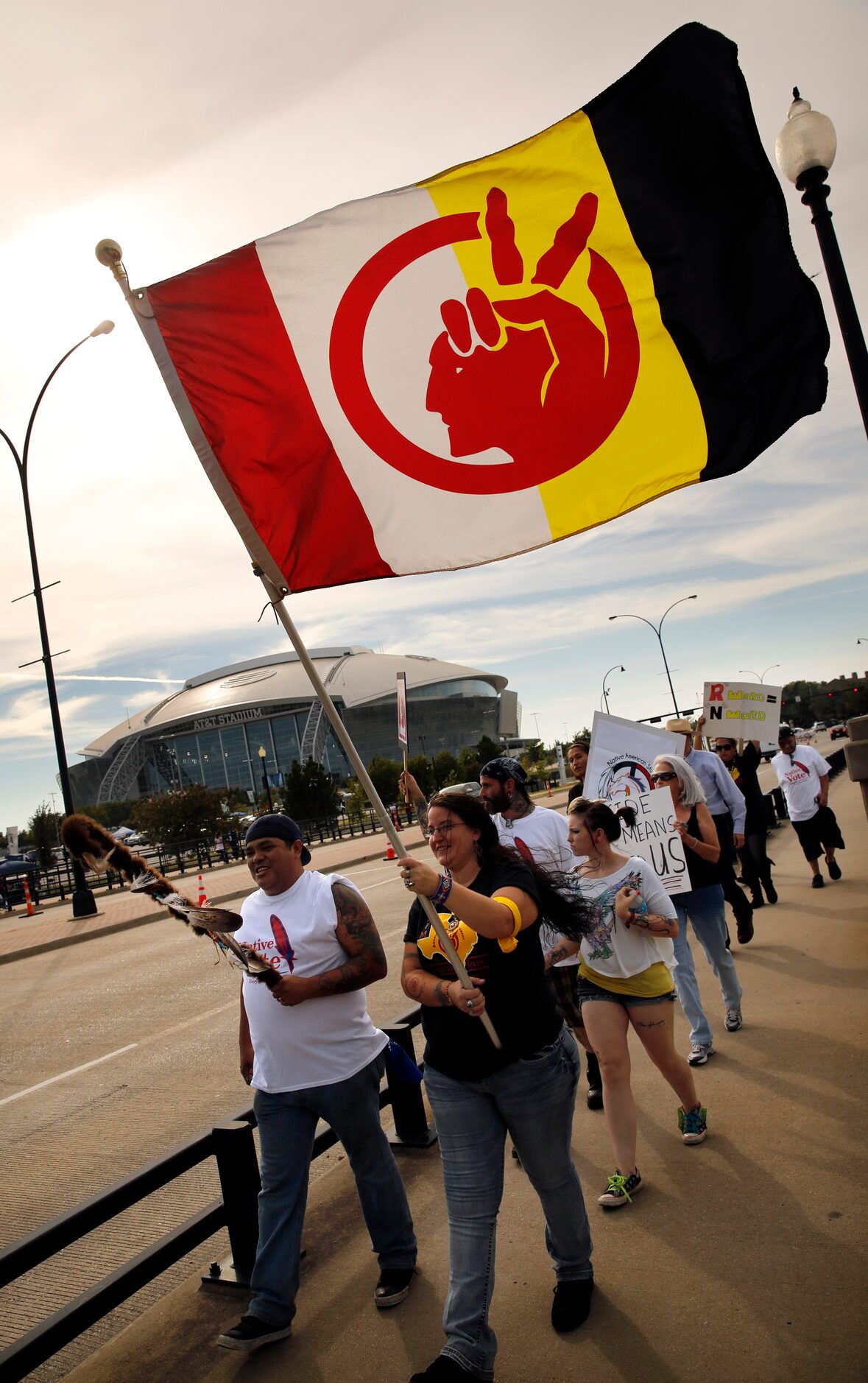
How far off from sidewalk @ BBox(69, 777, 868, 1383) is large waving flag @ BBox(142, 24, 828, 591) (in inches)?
106

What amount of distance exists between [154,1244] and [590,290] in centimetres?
429

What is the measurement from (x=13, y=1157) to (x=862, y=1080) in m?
5.00

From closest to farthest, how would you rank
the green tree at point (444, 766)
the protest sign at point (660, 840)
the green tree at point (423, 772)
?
the protest sign at point (660, 840), the green tree at point (423, 772), the green tree at point (444, 766)

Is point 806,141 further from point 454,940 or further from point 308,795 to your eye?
point 308,795

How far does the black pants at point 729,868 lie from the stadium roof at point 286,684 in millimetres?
121453

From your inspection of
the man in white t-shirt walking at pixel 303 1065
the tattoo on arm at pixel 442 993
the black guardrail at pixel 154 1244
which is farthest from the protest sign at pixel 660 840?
the tattoo on arm at pixel 442 993

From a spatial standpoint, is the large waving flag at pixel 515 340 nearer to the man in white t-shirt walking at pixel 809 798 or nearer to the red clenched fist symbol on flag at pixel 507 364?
the red clenched fist symbol on flag at pixel 507 364

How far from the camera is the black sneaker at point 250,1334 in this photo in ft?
10.3

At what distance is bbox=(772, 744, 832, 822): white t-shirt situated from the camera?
1033 centimetres

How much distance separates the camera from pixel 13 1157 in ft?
19.5

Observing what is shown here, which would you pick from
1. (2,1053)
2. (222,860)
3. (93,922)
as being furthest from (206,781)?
(2,1053)

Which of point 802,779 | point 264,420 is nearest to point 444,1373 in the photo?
point 264,420

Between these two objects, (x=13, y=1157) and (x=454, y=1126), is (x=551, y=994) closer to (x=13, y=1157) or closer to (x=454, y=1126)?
(x=454, y=1126)

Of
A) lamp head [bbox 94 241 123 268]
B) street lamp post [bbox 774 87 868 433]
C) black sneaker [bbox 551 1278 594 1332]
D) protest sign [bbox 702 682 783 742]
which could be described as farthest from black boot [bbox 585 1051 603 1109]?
protest sign [bbox 702 682 783 742]
